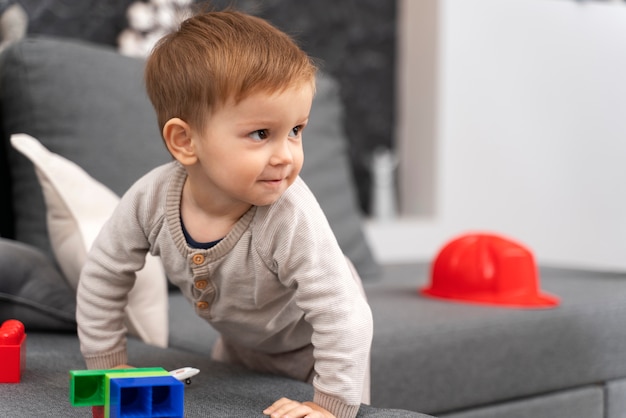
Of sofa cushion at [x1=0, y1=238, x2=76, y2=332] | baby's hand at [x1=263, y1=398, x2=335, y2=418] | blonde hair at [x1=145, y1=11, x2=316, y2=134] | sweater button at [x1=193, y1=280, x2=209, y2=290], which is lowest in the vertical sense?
baby's hand at [x1=263, y1=398, x2=335, y2=418]

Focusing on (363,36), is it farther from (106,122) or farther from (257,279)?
(257,279)

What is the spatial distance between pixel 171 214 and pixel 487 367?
86 centimetres

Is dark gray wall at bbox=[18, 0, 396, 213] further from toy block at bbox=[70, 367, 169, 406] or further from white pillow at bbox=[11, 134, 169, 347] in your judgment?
toy block at bbox=[70, 367, 169, 406]

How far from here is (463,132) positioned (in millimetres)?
3229

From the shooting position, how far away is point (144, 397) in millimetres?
876

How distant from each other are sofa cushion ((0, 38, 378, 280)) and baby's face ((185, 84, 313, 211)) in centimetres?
84

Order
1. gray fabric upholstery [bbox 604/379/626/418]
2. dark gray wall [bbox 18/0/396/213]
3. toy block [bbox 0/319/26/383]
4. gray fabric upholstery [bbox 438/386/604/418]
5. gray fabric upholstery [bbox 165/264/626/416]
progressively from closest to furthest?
toy block [bbox 0/319/26/383] → gray fabric upholstery [bbox 165/264/626/416] → gray fabric upholstery [bbox 438/386/604/418] → gray fabric upholstery [bbox 604/379/626/418] → dark gray wall [bbox 18/0/396/213]

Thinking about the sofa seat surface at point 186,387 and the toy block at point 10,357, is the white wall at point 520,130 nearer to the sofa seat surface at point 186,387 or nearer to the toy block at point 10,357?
the sofa seat surface at point 186,387

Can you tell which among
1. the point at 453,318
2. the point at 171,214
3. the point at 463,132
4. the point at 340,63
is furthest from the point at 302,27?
the point at 171,214

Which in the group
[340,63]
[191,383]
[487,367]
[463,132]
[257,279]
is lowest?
[487,367]

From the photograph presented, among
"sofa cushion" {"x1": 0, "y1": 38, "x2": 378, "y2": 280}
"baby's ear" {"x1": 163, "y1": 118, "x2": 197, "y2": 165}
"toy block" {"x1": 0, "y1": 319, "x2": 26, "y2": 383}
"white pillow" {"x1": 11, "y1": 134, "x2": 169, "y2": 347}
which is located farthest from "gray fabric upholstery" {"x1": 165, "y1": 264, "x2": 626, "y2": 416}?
"baby's ear" {"x1": 163, "y1": 118, "x2": 197, "y2": 165}

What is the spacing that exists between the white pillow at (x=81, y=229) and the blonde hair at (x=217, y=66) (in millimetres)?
472

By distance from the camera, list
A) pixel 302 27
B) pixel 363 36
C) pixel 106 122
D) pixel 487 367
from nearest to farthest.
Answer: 1. pixel 487 367
2. pixel 106 122
3. pixel 302 27
4. pixel 363 36

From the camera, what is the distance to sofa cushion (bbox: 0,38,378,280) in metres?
1.77
